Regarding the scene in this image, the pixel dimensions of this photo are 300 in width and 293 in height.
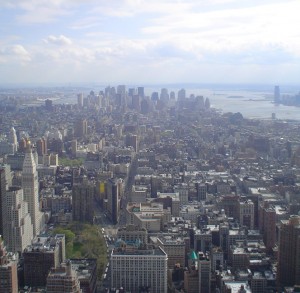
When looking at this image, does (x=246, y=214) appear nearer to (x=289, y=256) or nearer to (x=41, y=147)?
(x=289, y=256)

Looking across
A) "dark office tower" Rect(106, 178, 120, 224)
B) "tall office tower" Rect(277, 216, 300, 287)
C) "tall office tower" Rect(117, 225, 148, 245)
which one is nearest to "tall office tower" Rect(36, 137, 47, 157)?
"dark office tower" Rect(106, 178, 120, 224)

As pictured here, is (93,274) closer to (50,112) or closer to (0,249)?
(0,249)

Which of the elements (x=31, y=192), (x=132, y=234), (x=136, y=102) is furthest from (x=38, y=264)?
(x=136, y=102)

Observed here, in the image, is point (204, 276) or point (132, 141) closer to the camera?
point (204, 276)

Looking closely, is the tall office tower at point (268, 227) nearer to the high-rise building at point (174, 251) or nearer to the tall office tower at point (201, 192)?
the high-rise building at point (174, 251)

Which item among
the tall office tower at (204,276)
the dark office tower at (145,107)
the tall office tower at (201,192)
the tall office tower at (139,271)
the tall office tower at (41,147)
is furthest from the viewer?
the dark office tower at (145,107)

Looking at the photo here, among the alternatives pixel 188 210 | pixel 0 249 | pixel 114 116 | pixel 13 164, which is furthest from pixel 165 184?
pixel 114 116

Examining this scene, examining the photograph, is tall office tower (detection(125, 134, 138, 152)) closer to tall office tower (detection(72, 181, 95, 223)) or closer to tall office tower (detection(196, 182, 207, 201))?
tall office tower (detection(196, 182, 207, 201))

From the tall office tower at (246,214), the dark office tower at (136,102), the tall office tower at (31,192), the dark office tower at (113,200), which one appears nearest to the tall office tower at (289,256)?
the tall office tower at (246,214)
